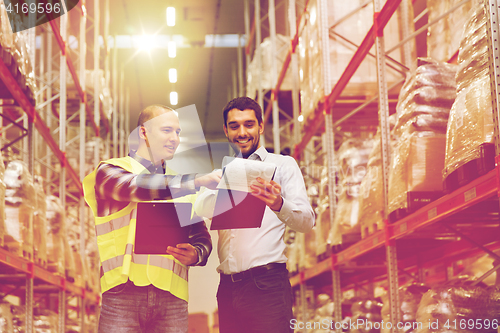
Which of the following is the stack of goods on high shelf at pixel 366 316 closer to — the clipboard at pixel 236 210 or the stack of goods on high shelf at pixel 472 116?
the stack of goods on high shelf at pixel 472 116

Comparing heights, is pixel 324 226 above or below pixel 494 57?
below

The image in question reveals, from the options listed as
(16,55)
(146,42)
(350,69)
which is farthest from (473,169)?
(146,42)

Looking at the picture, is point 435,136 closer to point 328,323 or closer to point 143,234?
point 143,234

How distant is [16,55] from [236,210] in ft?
12.5

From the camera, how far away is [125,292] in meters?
2.61

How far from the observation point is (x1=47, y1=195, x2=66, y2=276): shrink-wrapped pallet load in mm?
7477

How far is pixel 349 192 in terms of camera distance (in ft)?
19.7

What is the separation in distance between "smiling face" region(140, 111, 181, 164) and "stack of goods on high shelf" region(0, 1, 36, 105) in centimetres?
274

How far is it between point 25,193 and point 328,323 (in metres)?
3.88

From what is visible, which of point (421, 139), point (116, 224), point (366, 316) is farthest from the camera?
point (366, 316)

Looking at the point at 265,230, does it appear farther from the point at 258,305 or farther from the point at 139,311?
the point at 139,311

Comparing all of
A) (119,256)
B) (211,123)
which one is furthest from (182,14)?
(119,256)

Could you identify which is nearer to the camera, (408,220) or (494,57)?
(494,57)

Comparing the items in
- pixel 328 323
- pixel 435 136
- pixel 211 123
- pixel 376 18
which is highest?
pixel 211 123
